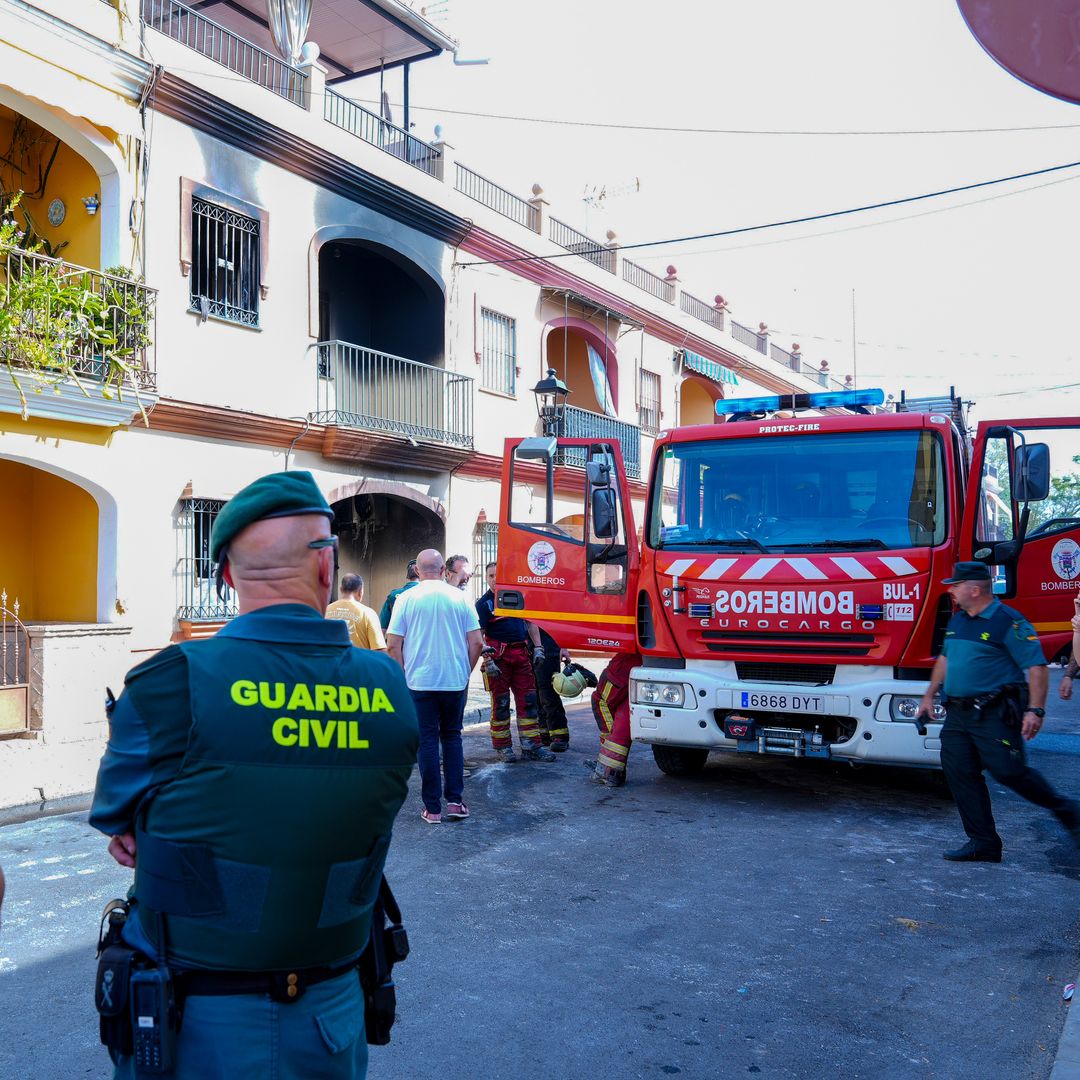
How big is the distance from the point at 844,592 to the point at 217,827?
6.07 metres

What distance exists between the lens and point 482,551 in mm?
17438

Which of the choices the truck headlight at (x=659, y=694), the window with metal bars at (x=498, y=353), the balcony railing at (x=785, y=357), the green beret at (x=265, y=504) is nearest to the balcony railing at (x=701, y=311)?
the balcony railing at (x=785, y=357)

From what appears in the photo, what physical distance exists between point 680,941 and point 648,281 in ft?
63.8

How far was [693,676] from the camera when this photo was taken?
7.97 meters

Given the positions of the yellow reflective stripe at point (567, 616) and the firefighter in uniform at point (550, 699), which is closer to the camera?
the yellow reflective stripe at point (567, 616)

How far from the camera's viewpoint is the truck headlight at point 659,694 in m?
8.07

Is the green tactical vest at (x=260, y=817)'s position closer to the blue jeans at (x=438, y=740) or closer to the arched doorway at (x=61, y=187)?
the blue jeans at (x=438, y=740)

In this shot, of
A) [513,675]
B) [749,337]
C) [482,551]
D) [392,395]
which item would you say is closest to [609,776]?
[513,675]

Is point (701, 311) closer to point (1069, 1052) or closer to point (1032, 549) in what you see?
point (1032, 549)

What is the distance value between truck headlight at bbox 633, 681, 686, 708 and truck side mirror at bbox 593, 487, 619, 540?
1.17m

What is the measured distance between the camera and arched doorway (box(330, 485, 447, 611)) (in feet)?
53.7

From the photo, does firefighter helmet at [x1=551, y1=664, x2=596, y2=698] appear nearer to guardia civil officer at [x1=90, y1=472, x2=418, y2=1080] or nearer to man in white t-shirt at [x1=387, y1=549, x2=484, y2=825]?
man in white t-shirt at [x1=387, y1=549, x2=484, y2=825]

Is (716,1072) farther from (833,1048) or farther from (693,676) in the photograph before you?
(693,676)

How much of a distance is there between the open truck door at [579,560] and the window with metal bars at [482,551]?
320 inches
